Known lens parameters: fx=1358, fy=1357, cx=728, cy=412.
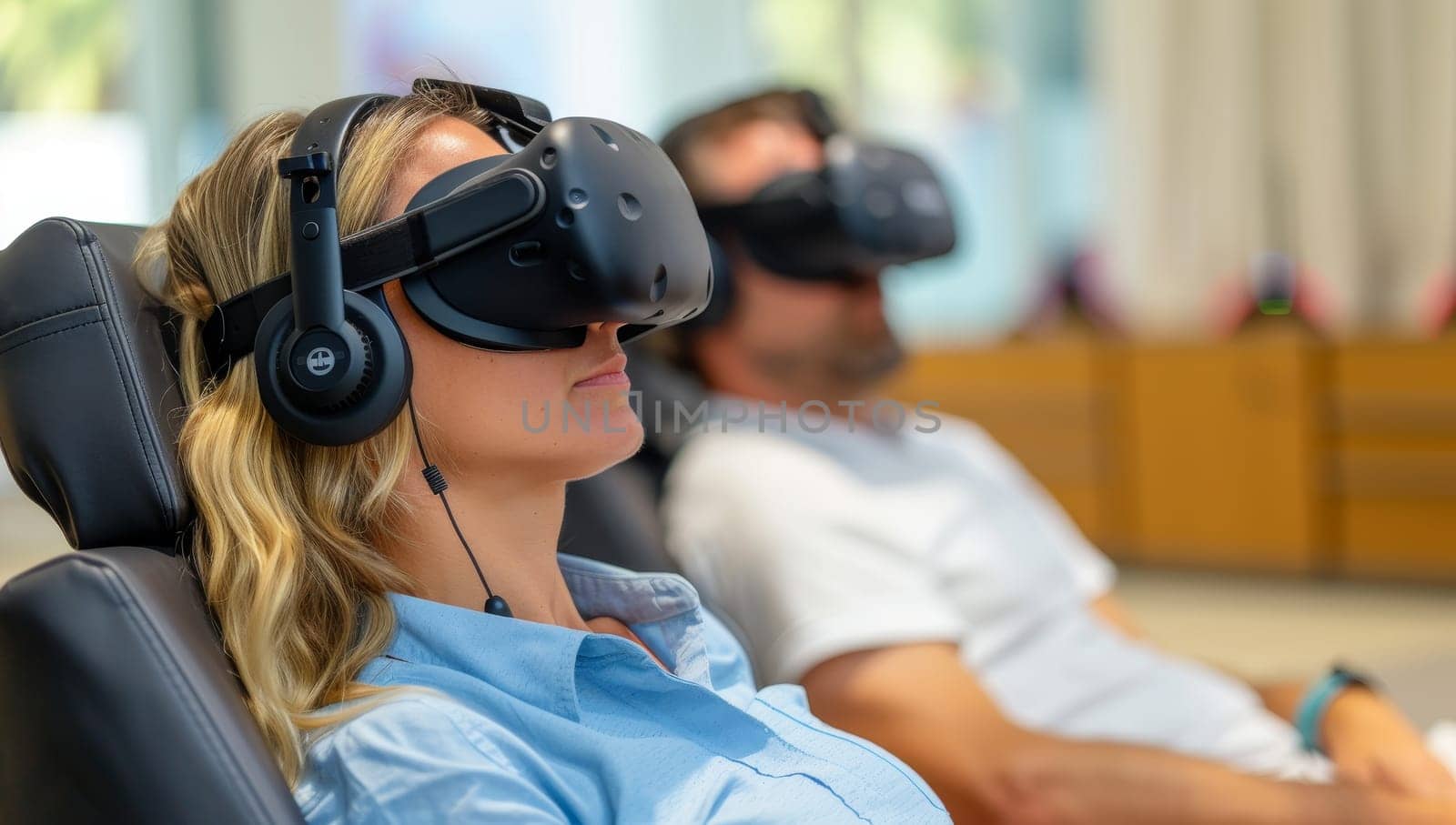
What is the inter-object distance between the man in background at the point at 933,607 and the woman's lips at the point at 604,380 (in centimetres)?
47

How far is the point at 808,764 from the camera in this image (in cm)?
95

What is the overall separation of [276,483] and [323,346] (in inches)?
4.9

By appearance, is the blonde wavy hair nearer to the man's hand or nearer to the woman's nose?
the woman's nose

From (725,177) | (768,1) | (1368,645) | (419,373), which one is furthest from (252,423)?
(768,1)

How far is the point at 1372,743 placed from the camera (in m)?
1.44

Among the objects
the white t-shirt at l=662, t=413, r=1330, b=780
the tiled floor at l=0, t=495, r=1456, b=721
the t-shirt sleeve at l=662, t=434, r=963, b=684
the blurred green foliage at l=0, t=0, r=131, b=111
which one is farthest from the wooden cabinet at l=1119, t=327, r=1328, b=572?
the blurred green foliage at l=0, t=0, r=131, b=111

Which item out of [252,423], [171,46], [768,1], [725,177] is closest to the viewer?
[252,423]

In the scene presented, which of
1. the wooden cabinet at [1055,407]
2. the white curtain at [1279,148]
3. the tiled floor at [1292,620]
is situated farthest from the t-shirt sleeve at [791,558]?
the white curtain at [1279,148]

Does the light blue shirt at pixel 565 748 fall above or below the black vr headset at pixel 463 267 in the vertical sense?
below

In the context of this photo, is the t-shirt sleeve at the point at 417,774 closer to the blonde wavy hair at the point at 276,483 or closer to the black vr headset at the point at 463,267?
the blonde wavy hair at the point at 276,483

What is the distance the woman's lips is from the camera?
3.22ft

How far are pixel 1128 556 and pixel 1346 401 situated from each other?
0.94 metres

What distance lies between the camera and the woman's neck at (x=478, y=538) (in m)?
0.98

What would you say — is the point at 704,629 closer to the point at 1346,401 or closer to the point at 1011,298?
the point at 1346,401
